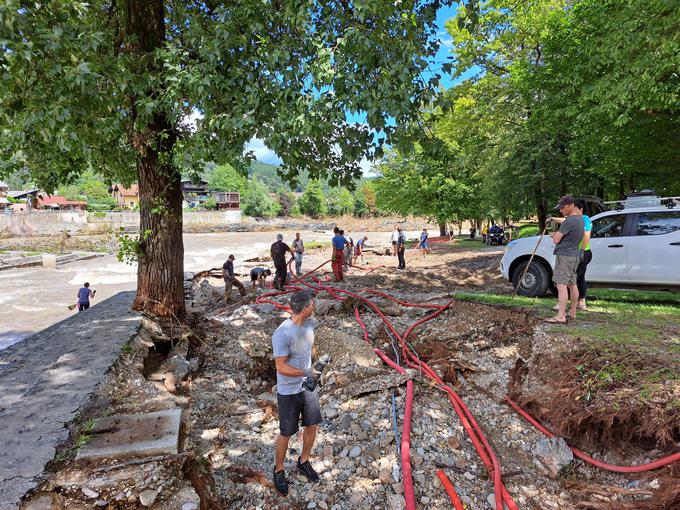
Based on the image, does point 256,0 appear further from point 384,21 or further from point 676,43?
point 676,43

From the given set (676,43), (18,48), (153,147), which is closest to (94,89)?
(18,48)

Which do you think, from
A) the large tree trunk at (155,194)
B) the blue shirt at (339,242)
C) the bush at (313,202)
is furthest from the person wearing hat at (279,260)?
the bush at (313,202)

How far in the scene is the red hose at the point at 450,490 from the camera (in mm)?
3004

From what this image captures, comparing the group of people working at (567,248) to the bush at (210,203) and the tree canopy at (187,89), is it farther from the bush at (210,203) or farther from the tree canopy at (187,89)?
the bush at (210,203)

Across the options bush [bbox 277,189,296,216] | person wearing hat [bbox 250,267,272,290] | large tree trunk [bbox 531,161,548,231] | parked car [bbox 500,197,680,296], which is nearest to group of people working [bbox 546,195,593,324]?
parked car [bbox 500,197,680,296]

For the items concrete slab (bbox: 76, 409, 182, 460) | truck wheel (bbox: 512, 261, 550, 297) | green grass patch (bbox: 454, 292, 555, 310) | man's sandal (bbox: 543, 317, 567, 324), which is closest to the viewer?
concrete slab (bbox: 76, 409, 182, 460)

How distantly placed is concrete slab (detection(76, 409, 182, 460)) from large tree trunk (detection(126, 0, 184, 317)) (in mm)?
3185

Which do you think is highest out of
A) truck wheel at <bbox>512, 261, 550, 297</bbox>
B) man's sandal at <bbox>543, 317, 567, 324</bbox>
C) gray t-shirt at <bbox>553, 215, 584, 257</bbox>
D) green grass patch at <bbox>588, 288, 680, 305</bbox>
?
gray t-shirt at <bbox>553, 215, 584, 257</bbox>

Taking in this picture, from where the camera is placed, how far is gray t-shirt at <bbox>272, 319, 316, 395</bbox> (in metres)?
3.25

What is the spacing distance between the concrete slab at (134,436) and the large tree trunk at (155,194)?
3185mm

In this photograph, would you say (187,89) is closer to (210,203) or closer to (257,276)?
(257,276)

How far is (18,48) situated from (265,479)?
452cm

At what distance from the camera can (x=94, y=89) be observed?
4363 millimetres

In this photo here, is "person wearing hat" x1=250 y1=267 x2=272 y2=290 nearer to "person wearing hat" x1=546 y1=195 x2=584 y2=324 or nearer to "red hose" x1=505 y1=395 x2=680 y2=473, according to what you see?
"person wearing hat" x1=546 y1=195 x2=584 y2=324
